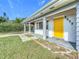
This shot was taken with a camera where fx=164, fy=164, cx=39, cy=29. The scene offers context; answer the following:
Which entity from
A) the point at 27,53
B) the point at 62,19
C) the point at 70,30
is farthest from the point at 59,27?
the point at 27,53

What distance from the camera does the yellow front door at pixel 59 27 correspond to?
1497 cm

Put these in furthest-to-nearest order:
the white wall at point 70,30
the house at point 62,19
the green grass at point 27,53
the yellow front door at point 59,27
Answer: the yellow front door at point 59,27
the white wall at point 70,30
the house at point 62,19
the green grass at point 27,53

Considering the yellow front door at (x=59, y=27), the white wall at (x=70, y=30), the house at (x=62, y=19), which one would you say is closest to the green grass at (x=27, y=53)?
the house at (x=62, y=19)

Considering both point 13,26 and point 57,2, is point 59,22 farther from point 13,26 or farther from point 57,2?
point 13,26

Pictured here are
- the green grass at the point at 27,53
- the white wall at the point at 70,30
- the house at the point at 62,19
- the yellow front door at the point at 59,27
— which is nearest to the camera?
the green grass at the point at 27,53

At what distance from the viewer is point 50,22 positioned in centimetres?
1906

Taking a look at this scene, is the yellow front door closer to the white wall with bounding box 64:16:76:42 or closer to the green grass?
the white wall with bounding box 64:16:76:42

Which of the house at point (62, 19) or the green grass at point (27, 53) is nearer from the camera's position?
the green grass at point (27, 53)

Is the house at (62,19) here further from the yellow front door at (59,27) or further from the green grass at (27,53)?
the green grass at (27,53)

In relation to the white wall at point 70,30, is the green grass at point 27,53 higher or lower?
lower

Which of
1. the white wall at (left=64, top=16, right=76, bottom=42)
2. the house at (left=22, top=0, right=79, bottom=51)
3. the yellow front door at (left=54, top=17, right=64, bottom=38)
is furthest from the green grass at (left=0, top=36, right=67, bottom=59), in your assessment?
the yellow front door at (left=54, top=17, right=64, bottom=38)

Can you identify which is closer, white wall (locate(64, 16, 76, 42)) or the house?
the house

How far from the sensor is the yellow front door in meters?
15.0

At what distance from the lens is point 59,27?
15.9m
